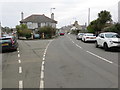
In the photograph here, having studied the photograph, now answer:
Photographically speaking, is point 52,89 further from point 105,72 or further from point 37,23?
point 37,23

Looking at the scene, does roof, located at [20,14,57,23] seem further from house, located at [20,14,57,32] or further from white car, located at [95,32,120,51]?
white car, located at [95,32,120,51]

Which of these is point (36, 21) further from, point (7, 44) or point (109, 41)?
point (109, 41)

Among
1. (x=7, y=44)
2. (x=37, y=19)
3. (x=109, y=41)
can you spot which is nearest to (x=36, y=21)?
(x=37, y=19)

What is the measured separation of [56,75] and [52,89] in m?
1.74

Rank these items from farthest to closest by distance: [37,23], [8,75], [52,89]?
1. [37,23]
2. [8,75]
3. [52,89]

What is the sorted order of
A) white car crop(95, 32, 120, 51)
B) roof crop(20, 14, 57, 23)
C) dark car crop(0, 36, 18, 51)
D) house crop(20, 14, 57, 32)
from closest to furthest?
white car crop(95, 32, 120, 51), dark car crop(0, 36, 18, 51), house crop(20, 14, 57, 32), roof crop(20, 14, 57, 23)

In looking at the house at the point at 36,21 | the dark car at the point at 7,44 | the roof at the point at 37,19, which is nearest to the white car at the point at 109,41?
the dark car at the point at 7,44

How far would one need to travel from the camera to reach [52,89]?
5711 mm

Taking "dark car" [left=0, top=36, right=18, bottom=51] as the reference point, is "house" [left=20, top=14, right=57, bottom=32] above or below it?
above

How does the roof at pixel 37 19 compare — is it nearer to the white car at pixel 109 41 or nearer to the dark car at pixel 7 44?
the white car at pixel 109 41

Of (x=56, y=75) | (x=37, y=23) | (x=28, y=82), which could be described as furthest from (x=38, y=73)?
(x=37, y=23)

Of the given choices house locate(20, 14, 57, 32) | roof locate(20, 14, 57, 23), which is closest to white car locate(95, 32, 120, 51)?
house locate(20, 14, 57, 32)

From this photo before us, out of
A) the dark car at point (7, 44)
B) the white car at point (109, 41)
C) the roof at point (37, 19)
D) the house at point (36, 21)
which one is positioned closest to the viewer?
the white car at point (109, 41)

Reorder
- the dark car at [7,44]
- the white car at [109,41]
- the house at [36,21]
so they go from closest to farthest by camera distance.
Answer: the white car at [109,41]
the dark car at [7,44]
the house at [36,21]
